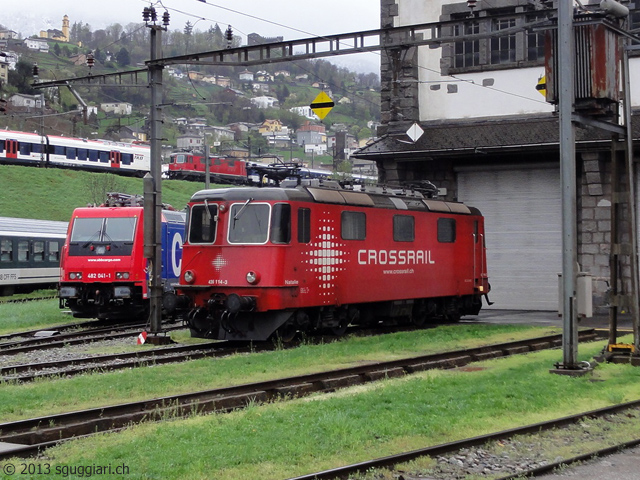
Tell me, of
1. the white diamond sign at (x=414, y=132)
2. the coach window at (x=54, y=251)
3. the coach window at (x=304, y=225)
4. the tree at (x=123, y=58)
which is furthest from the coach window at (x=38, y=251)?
the tree at (x=123, y=58)

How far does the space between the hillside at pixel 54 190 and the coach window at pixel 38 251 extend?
16500 mm

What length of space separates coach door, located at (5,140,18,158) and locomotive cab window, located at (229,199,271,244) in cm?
4882

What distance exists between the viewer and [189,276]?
58.9 feet

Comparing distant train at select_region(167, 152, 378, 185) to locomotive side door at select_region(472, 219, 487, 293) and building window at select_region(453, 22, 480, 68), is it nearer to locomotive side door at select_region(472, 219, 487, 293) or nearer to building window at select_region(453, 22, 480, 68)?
building window at select_region(453, 22, 480, 68)

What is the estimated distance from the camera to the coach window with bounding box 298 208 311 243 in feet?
58.0

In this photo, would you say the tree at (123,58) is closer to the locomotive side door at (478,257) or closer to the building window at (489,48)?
the building window at (489,48)

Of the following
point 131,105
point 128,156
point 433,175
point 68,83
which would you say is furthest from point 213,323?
point 131,105

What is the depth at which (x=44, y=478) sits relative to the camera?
7.29 m

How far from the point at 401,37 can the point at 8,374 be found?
60.0ft

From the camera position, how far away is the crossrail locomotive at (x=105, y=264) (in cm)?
2239

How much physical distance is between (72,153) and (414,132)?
4507cm

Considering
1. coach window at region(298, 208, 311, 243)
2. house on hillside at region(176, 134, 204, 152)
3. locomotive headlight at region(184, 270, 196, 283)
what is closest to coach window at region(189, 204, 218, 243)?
locomotive headlight at region(184, 270, 196, 283)

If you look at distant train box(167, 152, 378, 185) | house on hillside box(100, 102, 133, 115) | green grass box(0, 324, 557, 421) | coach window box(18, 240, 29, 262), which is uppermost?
house on hillside box(100, 102, 133, 115)

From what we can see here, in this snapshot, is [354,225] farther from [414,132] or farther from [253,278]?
[414,132]
